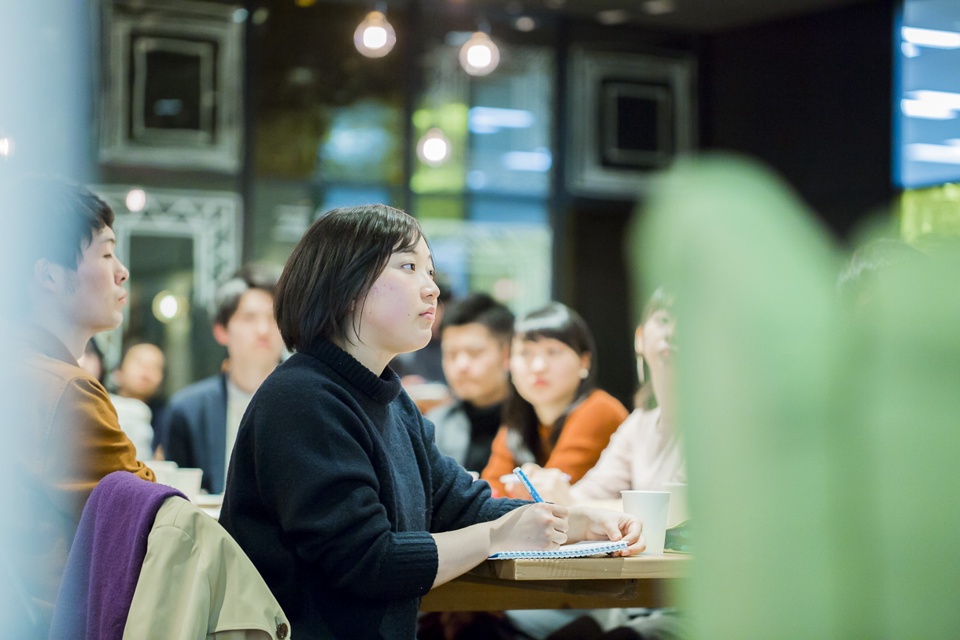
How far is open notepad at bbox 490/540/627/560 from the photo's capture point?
1.63 metres

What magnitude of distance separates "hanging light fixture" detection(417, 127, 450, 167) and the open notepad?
5445mm

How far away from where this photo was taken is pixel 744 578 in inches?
24.0

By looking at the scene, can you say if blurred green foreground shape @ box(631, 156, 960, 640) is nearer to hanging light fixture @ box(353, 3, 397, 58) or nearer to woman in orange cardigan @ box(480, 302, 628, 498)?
woman in orange cardigan @ box(480, 302, 628, 498)

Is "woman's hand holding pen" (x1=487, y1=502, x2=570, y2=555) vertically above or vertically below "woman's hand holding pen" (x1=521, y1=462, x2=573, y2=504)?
above

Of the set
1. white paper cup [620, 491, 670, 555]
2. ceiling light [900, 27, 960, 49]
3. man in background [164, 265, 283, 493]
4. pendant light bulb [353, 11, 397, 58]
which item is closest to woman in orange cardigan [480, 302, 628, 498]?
man in background [164, 265, 283, 493]

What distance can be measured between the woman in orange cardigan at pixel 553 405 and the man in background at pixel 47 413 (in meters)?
1.37

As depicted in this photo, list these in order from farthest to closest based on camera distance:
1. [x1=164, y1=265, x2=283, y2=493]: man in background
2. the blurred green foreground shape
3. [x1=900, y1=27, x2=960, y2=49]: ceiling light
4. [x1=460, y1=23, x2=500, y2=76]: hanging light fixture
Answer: [x1=900, y1=27, x2=960, y2=49]: ceiling light, [x1=460, y1=23, x2=500, y2=76]: hanging light fixture, [x1=164, y1=265, x2=283, y2=493]: man in background, the blurred green foreground shape

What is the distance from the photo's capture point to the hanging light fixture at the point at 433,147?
6.98 metres

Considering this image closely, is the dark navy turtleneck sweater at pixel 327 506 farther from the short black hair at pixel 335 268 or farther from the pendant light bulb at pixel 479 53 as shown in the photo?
the pendant light bulb at pixel 479 53

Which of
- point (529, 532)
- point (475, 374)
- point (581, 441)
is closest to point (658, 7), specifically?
point (475, 374)

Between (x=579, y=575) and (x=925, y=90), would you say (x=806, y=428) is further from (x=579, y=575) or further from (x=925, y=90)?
(x=925, y=90)

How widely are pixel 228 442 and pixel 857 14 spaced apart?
543 cm

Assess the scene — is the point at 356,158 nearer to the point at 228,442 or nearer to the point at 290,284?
the point at 228,442

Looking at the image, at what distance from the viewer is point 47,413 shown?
179cm
